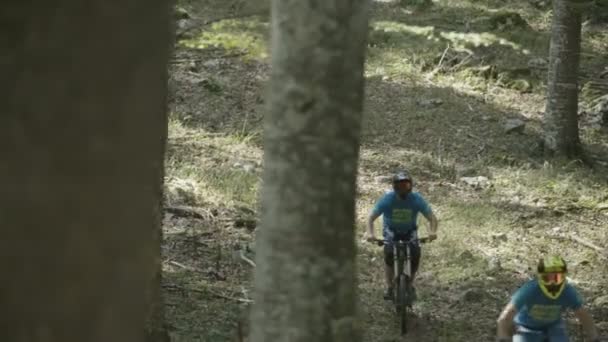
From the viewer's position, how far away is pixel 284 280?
18.8 feet

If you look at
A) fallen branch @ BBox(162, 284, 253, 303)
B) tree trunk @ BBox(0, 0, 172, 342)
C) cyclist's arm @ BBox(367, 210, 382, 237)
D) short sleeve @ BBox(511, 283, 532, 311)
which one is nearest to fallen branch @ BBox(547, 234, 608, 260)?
cyclist's arm @ BBox(367, 210, 382, 237)

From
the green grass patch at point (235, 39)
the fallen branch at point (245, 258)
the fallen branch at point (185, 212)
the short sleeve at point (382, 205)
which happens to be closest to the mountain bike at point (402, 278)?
the short sleeve at point (382, 205)

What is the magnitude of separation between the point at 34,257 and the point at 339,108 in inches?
176

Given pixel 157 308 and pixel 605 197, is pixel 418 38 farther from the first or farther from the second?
pixel 157 308

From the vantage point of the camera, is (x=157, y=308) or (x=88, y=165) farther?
(x=157, y=308)

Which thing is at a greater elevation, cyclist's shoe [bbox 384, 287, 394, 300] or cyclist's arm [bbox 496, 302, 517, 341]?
cyclist's arm [bbox 496, 302, 517, 341]

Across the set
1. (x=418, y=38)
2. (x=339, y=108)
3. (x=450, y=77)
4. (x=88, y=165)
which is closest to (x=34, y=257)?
(x=88, y=165)

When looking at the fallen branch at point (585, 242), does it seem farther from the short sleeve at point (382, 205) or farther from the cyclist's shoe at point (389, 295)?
the short sleeve at point (382, 205)

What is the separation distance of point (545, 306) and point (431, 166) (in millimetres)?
9897

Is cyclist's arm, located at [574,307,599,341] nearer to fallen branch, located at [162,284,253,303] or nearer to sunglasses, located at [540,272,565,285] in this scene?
sunglasses, located at [540,272,565,285]

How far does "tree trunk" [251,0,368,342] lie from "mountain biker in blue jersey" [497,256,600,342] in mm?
2009

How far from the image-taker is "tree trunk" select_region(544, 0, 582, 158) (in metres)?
16.6

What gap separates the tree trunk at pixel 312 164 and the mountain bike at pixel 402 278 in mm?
4646

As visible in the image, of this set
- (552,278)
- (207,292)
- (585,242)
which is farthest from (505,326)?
(585,242)
